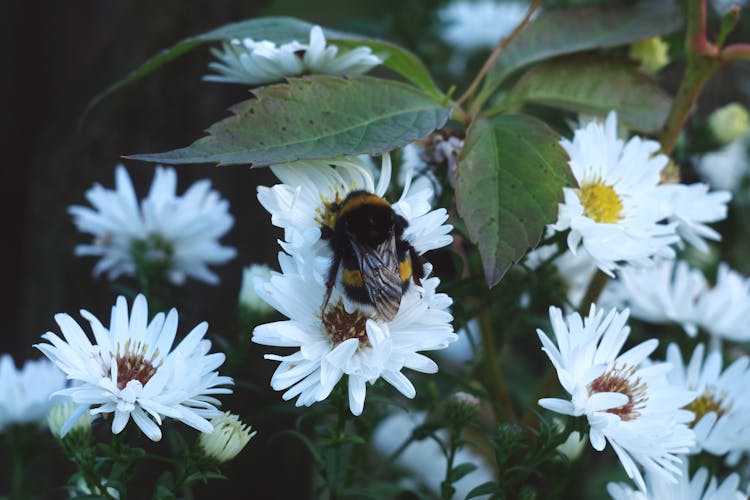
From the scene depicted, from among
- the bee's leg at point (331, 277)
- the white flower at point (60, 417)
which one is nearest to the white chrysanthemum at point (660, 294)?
the bee's leg at point (331, 277)

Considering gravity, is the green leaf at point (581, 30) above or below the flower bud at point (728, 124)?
above

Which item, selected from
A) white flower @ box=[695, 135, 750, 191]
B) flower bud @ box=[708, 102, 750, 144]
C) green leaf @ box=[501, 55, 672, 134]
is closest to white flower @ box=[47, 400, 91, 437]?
green leaf @ box=[501, 55, 672, 134]

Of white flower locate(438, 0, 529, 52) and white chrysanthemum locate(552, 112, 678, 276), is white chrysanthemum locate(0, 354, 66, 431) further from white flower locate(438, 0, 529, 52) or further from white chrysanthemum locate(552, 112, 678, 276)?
white flower locate(438, 0, 529, 52)

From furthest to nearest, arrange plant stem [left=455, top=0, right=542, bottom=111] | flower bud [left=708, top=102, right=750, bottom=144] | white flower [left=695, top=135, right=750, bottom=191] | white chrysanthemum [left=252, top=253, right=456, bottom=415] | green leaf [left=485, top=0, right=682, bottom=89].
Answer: white flower [left=695, top=135, right=750, bottom=191] < flower bud [left=708, top=102, right=750, bottom=144] < green leaf [left=485, top=0, right=682, bottom=89] < plant stem [left=455, top=0, right=542, bottom=111] < white chrysanthemum [left=252, top=253, right=456, bottom=415]

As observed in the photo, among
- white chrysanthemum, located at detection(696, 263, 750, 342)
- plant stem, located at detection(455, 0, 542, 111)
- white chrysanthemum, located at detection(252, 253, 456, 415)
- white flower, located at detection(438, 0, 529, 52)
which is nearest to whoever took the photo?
white chrysanthemum, located at detection(252, 253, 456, 415)

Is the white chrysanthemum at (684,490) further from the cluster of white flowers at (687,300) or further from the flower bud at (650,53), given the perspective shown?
the flower bud at (650,53)

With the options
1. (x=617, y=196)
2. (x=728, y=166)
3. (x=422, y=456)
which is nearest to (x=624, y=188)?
(x=617, y=196)
